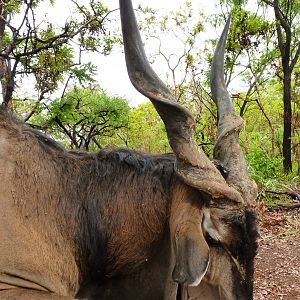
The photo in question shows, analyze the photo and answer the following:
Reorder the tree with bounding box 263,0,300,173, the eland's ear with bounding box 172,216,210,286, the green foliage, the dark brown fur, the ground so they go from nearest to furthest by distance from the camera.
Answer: the eland's ear with bounding box 172,216,210,286
the dark brown fur
the ground
the tree with bounding box 263,0,300,173
the green foliage

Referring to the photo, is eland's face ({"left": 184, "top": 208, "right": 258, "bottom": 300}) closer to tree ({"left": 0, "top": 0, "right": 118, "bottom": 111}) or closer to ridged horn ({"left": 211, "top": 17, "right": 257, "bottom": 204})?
ridged horn ({"left": 211, "top": 17, "right": 257, "bottom": 204})

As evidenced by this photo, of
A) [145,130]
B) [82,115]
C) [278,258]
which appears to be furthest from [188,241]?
[145,130]

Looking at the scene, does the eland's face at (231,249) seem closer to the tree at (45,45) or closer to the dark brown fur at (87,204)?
the dark brown fur at (87,204)

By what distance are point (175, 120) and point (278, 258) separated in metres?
3.66

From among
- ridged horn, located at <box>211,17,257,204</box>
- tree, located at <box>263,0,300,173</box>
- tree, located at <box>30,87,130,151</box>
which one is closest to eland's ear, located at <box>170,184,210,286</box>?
ridged horn, located at <box>211,17,257,204</box>

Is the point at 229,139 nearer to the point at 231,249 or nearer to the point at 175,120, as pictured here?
the point at 175,120

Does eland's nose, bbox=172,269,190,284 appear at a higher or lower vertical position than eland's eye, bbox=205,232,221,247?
lower

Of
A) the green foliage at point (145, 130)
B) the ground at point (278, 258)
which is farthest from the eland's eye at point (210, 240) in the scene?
the green foliage at point (145, 130)

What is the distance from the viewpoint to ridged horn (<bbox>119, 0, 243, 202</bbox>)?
2568 millimetres

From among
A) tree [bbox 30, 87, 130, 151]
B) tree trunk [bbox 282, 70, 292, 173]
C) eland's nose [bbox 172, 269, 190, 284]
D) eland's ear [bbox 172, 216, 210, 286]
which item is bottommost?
eland's nose [bbox 172, 269, 190, 284]

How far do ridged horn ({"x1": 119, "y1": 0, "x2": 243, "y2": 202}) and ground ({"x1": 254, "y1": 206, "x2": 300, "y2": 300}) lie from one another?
235cm

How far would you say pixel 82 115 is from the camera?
1028cm

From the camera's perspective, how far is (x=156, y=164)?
2.98 metres

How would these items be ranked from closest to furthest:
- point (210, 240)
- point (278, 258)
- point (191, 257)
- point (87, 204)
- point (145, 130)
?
point (191, 257) → point (210, 240) → point (87, 204) → point (278, 258) → point (145, 130)
